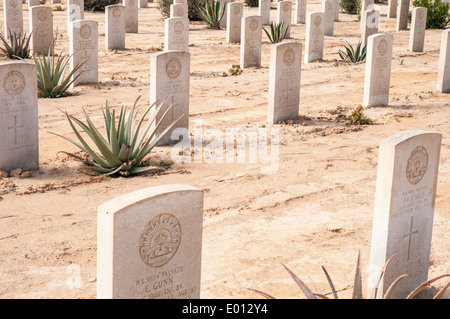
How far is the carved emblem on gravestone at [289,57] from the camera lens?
1030 cm

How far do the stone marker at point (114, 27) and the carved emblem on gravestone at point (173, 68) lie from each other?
8295 mm

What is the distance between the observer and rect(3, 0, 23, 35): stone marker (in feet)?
56.3

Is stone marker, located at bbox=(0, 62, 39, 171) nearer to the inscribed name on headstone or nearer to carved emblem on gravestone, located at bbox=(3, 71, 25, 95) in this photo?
carved emblem on gravestone, located at bbox=(3, 71, 25, 95)

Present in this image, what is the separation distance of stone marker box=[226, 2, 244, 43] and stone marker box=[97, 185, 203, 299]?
49.1 feet

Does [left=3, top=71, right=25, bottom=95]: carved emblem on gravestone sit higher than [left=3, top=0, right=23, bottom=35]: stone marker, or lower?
lower

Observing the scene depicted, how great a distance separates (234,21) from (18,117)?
39.5 ft

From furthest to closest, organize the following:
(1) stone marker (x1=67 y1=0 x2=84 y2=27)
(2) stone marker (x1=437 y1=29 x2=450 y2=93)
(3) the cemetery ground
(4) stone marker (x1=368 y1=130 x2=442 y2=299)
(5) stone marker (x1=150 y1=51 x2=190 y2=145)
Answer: (1) stone marker (x1=67 y1=0 x2=84 y2=27) < (2) stone marker (x1=437 y1=29 x2=450 y2=93) < (5) stone marker (x1=150 y1=51 x2=190 y2=145) < (3) the cemetery ground < (4) stone marker (x1=368 y1=130 x2=442 y2=299)

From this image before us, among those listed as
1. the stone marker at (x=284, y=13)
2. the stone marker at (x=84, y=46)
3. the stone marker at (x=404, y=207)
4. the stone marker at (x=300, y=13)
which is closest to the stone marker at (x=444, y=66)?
the stone marker at (x=84, y=46)

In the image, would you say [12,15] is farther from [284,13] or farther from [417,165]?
[417,165]

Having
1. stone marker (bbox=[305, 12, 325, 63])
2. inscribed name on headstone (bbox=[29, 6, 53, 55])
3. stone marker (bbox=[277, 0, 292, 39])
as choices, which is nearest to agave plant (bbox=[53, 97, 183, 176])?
inscribed name on headstone (bbox=[29, 6, 53, 55])

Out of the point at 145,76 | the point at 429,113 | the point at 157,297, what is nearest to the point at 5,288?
the point at 157,297

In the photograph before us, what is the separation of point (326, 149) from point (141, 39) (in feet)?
37.5

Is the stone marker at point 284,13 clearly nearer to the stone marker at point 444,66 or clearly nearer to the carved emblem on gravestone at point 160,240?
the stone marker at point 444,66

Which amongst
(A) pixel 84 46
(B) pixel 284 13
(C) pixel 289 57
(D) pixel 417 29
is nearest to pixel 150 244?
(C) pixel 289 57
